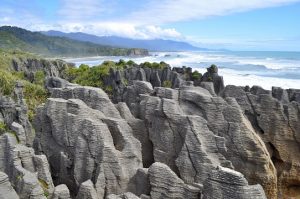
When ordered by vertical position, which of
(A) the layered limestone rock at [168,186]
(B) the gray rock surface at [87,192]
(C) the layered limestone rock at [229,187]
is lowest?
(B) the gray rock surface at [87,192]

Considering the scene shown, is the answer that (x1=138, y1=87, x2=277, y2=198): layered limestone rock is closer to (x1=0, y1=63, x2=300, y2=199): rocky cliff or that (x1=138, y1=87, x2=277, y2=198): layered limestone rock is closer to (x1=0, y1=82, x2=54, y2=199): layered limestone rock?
(x1=0, y1=63, x2=300, y2=199): rocky cliff

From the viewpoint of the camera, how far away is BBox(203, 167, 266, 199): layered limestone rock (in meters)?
9.77

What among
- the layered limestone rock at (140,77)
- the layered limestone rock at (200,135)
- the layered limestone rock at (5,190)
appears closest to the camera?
the layered limestone rock at (5,190)

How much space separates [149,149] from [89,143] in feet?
10.4

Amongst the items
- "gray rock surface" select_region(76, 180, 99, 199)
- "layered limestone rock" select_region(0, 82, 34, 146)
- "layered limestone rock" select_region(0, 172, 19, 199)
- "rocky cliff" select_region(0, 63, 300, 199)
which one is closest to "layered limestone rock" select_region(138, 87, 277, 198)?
"rocky cliff" select_region(0, 63, 300, 199)

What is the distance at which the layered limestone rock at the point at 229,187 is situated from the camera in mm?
9766

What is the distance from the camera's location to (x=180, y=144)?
49.4 feet

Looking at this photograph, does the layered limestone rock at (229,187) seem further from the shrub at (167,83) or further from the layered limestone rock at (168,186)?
the shrub at (167,83)

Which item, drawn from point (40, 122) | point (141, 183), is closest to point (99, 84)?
point (40, 122)

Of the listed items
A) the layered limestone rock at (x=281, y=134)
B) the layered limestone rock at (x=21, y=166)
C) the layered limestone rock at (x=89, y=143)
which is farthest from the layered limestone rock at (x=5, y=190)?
the layered limestone rock at (x=281, y=134)

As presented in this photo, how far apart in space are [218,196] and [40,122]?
9.09m

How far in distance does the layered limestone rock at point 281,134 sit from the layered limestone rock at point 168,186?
8.74 meters

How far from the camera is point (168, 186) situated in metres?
12.0

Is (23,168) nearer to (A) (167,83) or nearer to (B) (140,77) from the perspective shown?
(A) (167,83)
